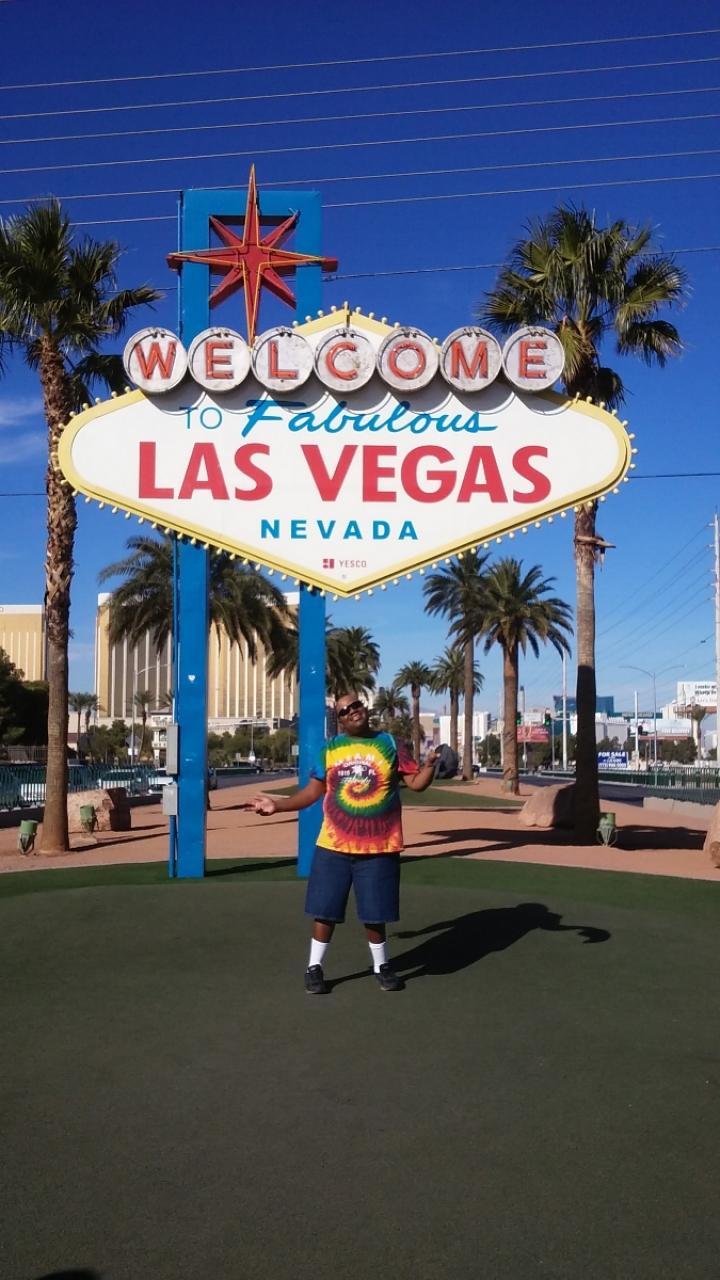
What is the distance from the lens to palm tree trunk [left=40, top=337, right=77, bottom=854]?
18047mm

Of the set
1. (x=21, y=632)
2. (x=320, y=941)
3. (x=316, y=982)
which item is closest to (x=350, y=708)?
(x=320, y=941)

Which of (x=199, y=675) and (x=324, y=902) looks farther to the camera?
(x=199, y=675)

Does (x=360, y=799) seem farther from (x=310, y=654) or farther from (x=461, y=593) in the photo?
(x=461, y=593)

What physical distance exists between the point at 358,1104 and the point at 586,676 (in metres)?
17.6

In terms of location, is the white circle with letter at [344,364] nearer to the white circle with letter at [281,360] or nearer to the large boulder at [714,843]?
the white circle with letter at [281,360]

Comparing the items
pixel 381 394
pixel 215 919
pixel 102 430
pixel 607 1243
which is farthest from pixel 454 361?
pixel 607 1243

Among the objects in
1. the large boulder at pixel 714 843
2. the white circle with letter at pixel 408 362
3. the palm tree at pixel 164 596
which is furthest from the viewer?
the palm tree at pixel 164 596

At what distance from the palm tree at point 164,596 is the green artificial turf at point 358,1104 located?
2751 cm

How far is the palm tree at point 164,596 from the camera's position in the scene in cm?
3672

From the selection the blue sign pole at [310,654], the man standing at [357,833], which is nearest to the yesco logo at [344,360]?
the blue sign pole at [310,654]

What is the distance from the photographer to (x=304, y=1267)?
3539mm

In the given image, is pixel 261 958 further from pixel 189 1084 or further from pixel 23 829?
pixel 23 829

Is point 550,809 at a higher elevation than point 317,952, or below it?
below

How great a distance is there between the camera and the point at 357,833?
7.21 meters
